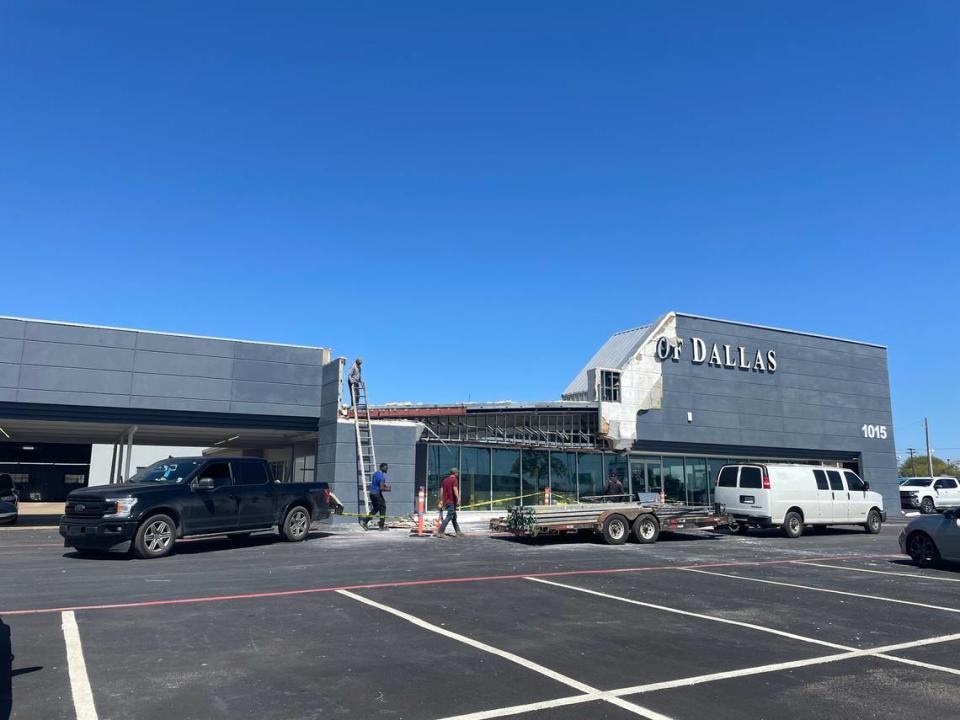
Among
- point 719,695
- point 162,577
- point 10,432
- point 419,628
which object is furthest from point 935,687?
point 10,432

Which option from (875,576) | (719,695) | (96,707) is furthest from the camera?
(875,576)

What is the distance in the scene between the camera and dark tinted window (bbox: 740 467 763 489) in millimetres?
20750

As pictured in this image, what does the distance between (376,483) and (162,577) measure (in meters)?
8.99

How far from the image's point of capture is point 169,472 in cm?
1496

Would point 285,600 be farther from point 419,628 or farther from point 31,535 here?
point 31,535

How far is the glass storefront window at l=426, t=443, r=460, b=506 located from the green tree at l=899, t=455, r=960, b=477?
7814 centimetres

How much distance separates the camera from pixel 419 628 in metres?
8.05

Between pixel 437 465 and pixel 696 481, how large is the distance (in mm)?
13418

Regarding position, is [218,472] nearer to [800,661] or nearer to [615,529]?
[615,529]

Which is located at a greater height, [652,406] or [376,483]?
[652,406]

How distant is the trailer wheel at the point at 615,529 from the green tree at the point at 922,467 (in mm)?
80473

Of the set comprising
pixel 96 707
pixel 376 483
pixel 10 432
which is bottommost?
pixel 96 707

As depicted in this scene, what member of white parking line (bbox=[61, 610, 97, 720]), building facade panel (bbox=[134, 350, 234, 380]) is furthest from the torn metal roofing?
white parking line (bbox=[61, 610, 97, 720])

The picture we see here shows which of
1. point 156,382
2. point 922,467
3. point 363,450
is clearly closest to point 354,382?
point 363,450
